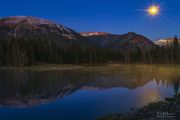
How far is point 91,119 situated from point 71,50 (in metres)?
142

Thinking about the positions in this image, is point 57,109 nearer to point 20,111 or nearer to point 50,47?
point 20,111

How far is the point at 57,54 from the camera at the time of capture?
155 meters

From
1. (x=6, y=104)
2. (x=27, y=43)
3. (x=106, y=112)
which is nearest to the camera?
(x=106, y=112)

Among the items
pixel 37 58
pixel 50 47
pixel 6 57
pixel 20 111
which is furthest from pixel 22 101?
pixel 50 47

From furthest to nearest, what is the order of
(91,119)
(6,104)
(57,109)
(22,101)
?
(22,101), (6,104), (57,109), (91,119)

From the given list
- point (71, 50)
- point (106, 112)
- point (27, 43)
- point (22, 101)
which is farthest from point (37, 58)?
point (106, 112)

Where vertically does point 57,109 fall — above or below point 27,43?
below

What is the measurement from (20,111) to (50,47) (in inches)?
5211

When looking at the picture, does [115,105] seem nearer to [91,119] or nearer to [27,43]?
[91,119]

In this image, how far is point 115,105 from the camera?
2959cm

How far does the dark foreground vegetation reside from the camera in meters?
136

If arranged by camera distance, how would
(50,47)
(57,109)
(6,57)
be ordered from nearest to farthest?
1. (57,109)
2. (6,57)
3. (50,47)

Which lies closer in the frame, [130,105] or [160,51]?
[130,105]

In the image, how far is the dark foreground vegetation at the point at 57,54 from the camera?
136m
